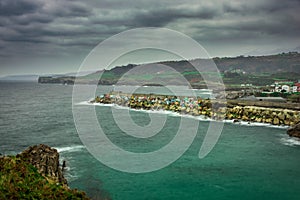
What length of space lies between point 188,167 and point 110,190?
5800mm

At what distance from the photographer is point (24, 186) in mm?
9742

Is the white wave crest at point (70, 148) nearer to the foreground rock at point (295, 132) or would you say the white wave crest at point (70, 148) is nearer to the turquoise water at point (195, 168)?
the turquoise water at point (195, 168)

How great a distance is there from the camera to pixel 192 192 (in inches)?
585

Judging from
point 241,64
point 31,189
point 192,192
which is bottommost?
point 192,192

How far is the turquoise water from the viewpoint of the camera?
14.9 m

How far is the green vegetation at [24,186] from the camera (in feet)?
30.1

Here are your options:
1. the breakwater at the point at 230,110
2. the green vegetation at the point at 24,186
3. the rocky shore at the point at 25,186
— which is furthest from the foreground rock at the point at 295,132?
the green vegetation at the point at 24,186

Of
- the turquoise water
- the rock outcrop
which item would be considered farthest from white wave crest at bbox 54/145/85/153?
the rock outcrop

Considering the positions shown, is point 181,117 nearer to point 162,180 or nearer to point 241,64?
point 162,180

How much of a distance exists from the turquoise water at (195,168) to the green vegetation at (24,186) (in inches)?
149

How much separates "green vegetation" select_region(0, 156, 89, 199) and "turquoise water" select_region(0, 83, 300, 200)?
149 inches

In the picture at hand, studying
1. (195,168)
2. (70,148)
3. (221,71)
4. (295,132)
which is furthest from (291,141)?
(221,71)

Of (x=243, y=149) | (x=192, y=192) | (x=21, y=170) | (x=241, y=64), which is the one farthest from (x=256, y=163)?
(x=241, y=64)

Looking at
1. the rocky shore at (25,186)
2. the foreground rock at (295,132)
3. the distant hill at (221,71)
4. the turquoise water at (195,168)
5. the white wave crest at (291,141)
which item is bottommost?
the turquoise water at (195,168)
